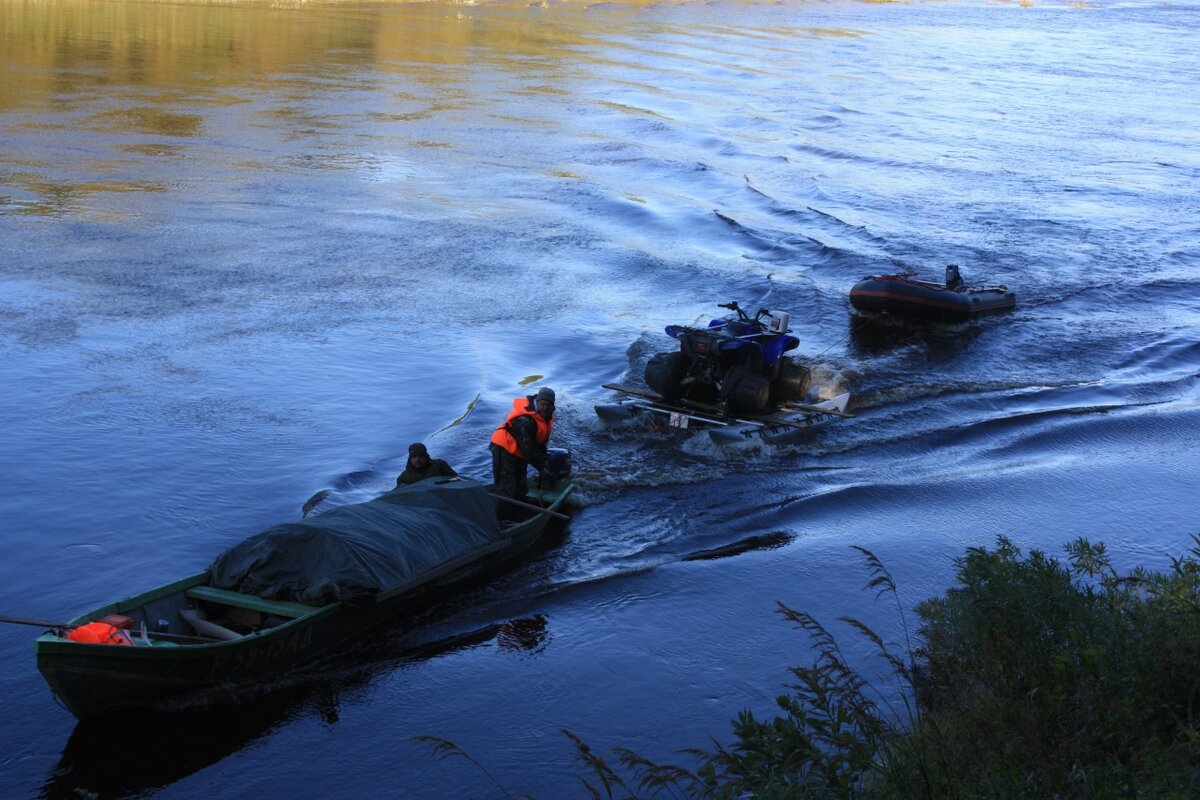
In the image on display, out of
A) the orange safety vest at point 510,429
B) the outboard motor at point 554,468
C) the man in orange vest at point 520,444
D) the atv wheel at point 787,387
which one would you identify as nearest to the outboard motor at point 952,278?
the atv wheel at point 787,387

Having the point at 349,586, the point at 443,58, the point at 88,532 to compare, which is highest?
the point at 443,58

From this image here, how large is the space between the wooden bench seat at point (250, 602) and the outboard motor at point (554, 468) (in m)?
4.38

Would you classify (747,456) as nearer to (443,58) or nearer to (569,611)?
(569,611)

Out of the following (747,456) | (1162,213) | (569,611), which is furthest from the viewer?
(1162,213)

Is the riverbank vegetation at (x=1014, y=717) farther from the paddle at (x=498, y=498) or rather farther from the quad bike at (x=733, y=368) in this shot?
the quad bike at (x=733, y=368)

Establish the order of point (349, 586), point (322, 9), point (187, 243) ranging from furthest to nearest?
1. point (322, 9)
2. point (187, 243)
3. point (349, 586)

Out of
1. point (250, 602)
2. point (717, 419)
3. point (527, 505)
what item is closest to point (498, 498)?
→ point (527, 505)

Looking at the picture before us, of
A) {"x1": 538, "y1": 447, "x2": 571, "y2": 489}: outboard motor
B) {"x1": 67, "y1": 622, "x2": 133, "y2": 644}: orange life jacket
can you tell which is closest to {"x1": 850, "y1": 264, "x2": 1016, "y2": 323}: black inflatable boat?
{"x1": 538, "y1": 447, "x2": 571, "y2": 489}: outboard motor

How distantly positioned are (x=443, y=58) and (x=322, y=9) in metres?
16.9

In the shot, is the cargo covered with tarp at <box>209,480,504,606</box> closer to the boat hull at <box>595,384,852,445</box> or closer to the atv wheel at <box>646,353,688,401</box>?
the boat hull at <box>595,384,852,445</box>

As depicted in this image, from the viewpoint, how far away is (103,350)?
20531 millimetres

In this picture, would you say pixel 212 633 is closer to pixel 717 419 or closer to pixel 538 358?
pixel 717 419

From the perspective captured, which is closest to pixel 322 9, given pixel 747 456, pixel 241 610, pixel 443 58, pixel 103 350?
pixel 443 58

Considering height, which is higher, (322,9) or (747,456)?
(322,9)
